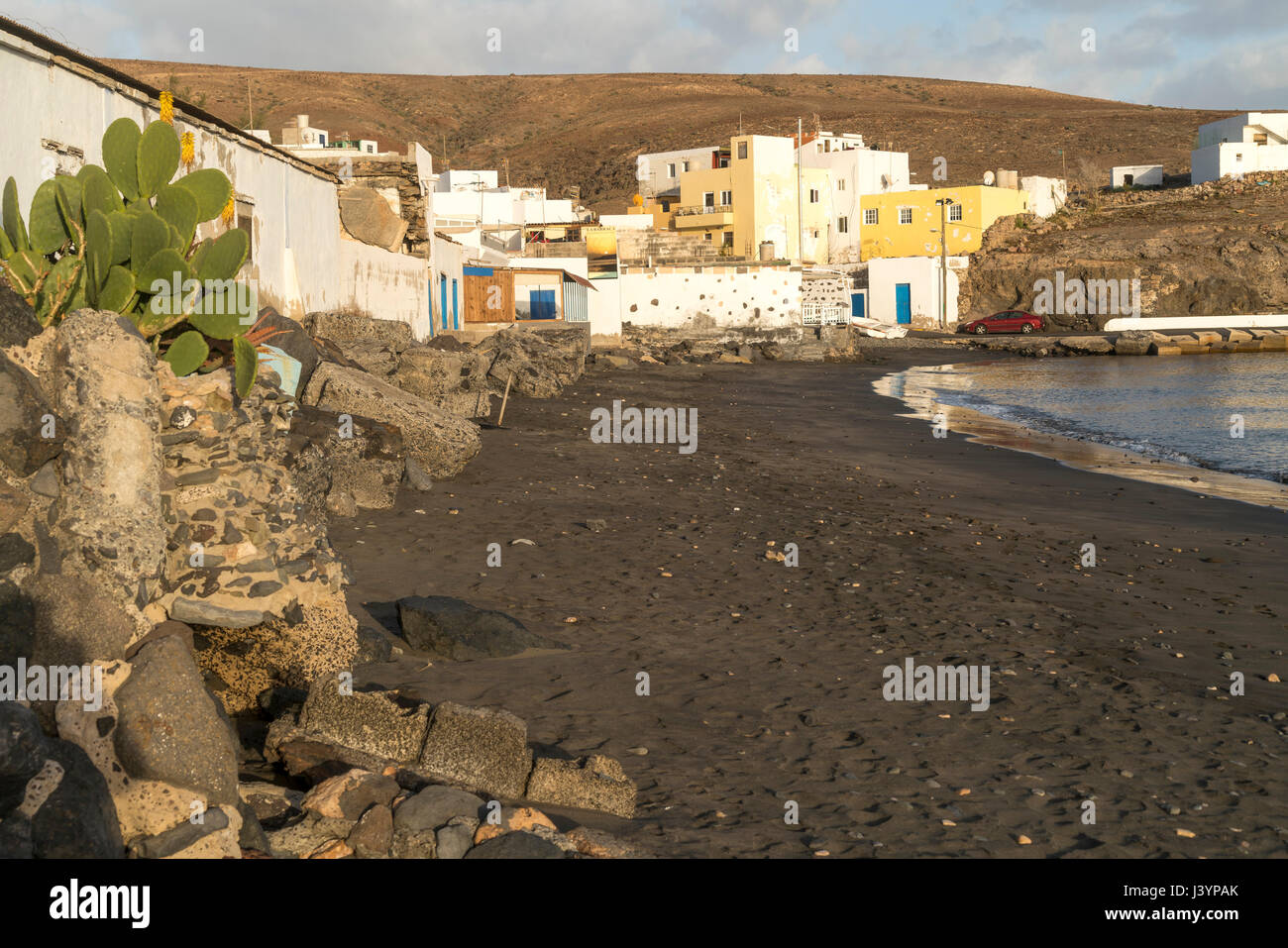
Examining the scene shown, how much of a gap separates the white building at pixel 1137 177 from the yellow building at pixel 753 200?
3191 centimetres

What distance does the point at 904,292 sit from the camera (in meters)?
68.8

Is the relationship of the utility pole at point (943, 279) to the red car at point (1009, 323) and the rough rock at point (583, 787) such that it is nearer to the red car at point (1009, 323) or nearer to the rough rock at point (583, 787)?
the red car at point (1009, 323)

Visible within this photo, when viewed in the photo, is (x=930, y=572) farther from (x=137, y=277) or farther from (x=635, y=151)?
(x=635, y=151)

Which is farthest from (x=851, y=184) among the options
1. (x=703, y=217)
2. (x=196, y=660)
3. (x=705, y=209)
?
(x=196, y=660)

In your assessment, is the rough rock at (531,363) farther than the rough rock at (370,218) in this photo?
No

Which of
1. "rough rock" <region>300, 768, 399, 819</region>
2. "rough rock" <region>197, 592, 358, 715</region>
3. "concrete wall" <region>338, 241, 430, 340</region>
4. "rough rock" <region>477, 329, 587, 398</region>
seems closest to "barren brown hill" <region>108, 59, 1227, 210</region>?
"rough rock" <region>477, 329, 587, 398</region>

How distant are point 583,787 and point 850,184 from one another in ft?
248

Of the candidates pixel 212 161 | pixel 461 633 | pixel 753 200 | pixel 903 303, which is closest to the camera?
pixel 461 633

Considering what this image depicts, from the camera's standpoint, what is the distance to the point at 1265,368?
45.0m

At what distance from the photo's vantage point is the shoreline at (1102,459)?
16172 millimetres

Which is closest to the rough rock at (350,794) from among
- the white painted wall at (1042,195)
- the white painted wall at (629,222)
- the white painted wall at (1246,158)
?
the white painted wall at (629,222)

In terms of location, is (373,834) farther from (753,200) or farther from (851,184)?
(851,184)

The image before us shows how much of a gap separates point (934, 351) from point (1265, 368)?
1485cm
